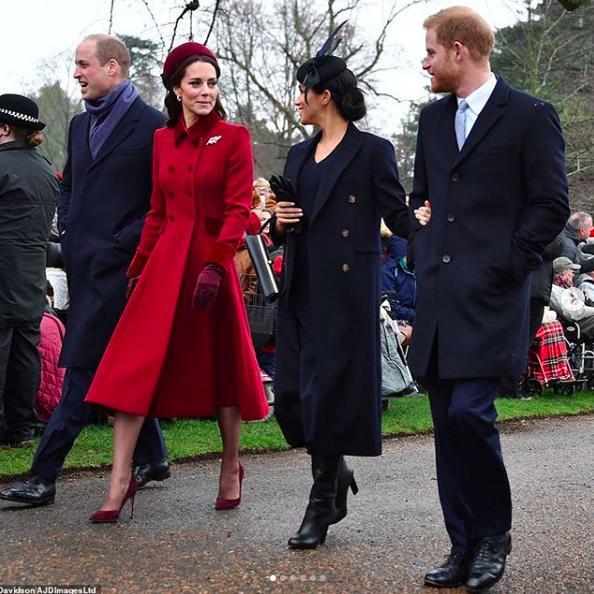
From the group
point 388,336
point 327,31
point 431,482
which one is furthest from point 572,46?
point 431,482

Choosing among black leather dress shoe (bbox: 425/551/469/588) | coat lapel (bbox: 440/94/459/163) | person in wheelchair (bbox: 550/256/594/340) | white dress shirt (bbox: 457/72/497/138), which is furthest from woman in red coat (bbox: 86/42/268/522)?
person in wheelchair (bbox: 550/256/594/340)

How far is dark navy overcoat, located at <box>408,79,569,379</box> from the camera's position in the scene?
4445mm

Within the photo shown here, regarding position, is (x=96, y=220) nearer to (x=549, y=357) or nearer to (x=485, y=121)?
(x=485, y=121)

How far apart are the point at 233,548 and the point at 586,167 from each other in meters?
24.4

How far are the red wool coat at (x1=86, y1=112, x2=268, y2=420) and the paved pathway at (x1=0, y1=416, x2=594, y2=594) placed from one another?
0.57 metres

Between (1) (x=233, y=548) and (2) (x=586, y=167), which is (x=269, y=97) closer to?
(2) (x=586, y=167)

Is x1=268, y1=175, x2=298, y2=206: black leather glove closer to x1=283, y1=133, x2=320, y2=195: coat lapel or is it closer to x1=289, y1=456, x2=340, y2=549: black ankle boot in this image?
x1=283, y1=133, x2=320, y2=195: coat lapel

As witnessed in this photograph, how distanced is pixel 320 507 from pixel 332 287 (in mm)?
951

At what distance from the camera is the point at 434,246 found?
15.1 feet

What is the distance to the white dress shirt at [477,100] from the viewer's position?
15.1ft

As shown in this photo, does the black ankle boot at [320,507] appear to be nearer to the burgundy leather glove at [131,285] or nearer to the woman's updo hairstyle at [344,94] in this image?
the burgundy leather glove at [131,285]

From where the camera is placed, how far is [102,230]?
233 inches

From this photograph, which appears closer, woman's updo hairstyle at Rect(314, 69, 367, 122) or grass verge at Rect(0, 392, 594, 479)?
woman's updo hairstyle at Rect(314, 69, 367, 122)

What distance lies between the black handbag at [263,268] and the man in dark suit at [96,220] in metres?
0.63
